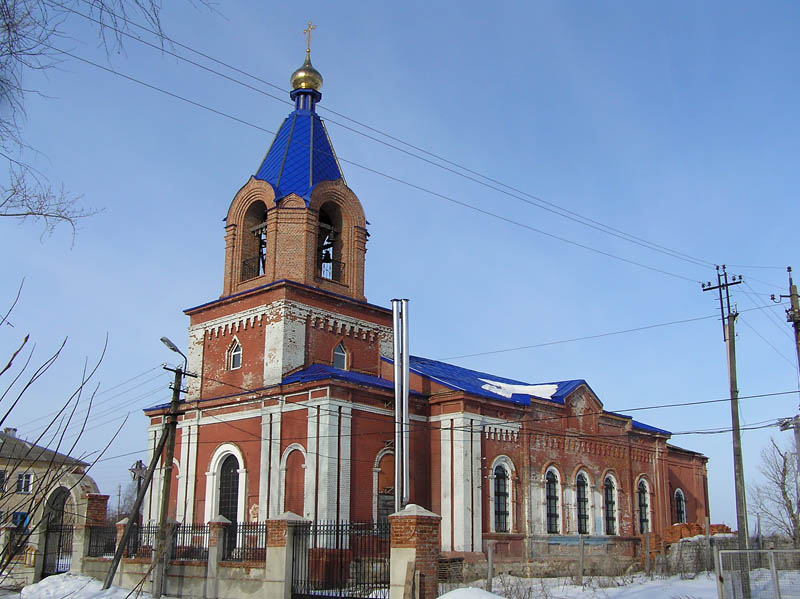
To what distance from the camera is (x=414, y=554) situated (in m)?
14.1

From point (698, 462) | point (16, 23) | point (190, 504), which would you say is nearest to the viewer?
point (16, 23)

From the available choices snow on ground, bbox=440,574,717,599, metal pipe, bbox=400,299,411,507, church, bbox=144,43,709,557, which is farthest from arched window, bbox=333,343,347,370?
snow on ground, bbox=440,574,717,599

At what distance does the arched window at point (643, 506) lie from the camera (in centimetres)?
3216

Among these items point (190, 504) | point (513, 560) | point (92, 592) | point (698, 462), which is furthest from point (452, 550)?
point (698, 462)

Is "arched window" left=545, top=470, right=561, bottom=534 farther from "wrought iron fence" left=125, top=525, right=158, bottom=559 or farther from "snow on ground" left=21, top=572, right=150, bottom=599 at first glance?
"snow on ground" left=21, top=572, right=150, bottom=599

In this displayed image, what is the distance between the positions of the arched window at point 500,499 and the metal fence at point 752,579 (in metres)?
10.6

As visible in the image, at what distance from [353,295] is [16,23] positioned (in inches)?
892

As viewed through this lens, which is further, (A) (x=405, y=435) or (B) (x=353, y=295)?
(B) (x=353, y=295)

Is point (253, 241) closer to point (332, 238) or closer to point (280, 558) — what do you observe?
point (332, 238)

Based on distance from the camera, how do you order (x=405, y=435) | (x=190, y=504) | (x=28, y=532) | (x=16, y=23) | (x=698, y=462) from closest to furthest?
1. (x=28, y=532)
2. (x=16, y=23)
3. (x=405, y=435)
4. (x=190, y=504)
5. (x=698, y=462)

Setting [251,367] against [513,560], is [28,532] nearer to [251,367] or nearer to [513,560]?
[251,367]

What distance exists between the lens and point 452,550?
23.5 m

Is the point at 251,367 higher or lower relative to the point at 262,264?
lower

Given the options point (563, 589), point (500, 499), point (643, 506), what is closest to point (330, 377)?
point (500, 499)
